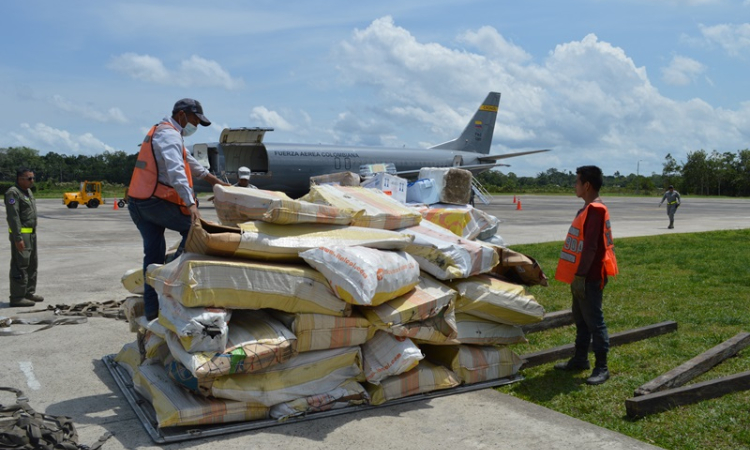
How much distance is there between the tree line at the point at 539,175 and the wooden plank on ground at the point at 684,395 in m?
72.0

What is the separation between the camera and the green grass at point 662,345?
13.5 ft

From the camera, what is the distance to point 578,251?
519cm

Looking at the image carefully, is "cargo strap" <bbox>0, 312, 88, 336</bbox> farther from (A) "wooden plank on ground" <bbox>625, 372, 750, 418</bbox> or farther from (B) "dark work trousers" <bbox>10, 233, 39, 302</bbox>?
(A) "wooden plank on ground" <bbox>625, 372, 750, 418</bbox>

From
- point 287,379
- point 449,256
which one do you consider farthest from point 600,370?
point 287,379

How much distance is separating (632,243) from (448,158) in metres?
25.3

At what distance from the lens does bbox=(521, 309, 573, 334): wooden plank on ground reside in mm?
6648

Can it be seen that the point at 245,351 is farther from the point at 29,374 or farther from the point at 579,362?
the point at 579,362

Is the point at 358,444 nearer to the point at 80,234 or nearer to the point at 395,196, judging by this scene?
the point at 395,196

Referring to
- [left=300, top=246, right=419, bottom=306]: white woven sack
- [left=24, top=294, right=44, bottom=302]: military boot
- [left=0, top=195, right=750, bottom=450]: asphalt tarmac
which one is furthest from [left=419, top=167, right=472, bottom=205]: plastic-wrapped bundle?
[left=24, top=294, right=44, bottom=302]: military boot

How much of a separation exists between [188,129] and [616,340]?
432 centimetres

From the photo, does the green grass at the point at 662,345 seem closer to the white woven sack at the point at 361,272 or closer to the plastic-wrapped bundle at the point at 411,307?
the plastic-wrapped bundle at the point at 411,307

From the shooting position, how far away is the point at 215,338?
12.9ft

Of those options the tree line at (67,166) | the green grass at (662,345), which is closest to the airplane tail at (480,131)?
the green grass at (662,345)

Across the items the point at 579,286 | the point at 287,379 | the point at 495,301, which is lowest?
the point at 287,379
